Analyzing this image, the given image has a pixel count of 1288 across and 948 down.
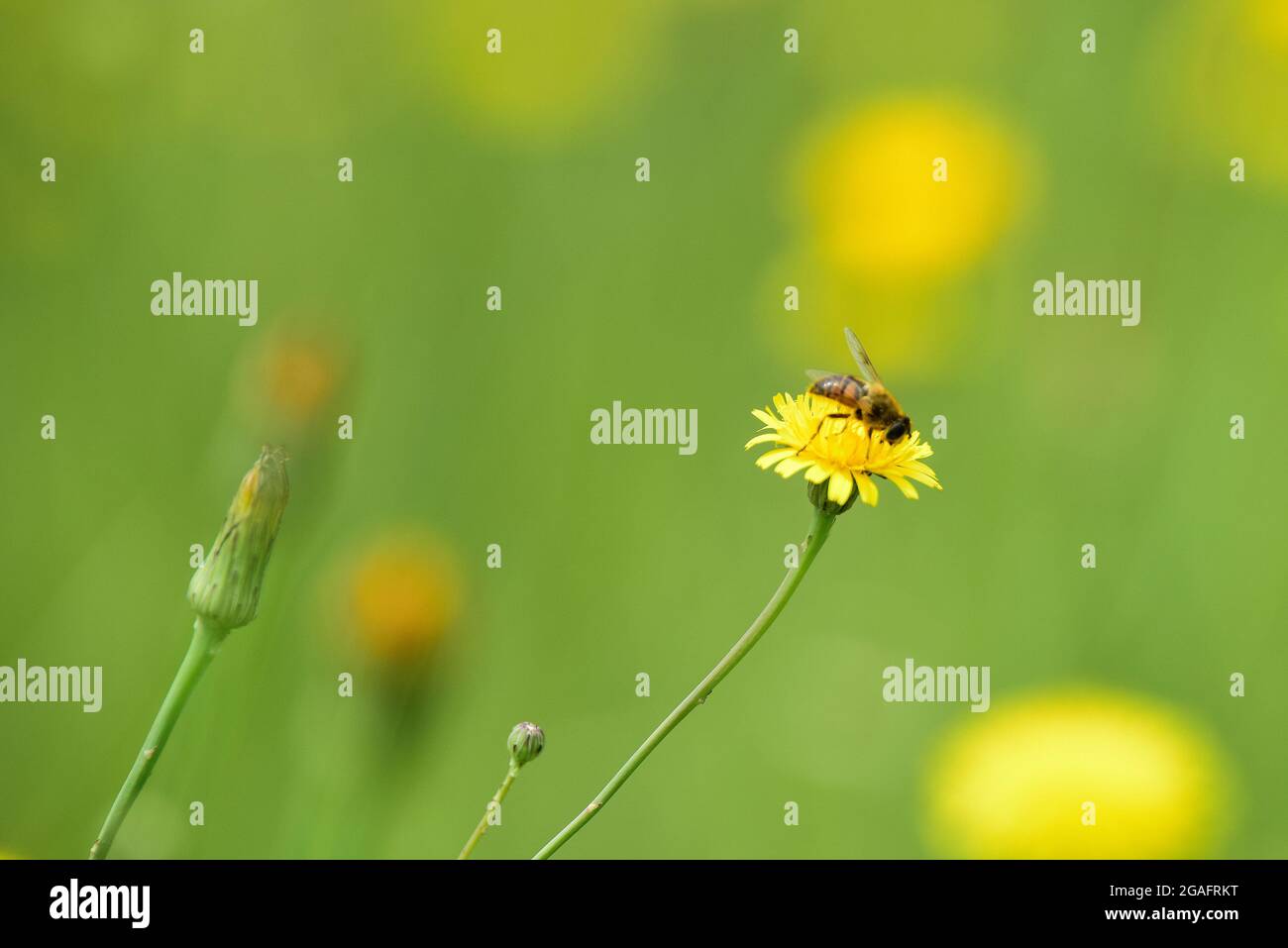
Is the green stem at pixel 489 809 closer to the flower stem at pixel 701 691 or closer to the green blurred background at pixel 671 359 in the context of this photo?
the flower stem at pixel 701 691

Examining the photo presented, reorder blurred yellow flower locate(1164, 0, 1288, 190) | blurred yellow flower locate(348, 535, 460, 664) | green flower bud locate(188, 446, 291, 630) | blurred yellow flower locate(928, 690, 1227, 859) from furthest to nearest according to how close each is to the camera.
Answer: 1. blurred yellow flower locate(1164, 0, 1288, 190)
2. blurred yellow flower locate(928, 690, 1227, 859)
3. blurred yellow flower locate(348, 535, 460, 664)
4. green flower bud locate(188, 446, 291, 630)

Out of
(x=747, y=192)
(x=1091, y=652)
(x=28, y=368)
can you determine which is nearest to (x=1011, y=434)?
(x=1091, y=652)

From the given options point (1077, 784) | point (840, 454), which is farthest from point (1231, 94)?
point (840, 454)

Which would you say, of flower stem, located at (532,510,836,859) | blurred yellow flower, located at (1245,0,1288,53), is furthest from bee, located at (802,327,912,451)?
blurred yellow flower, located at (1245,0,1288,53)

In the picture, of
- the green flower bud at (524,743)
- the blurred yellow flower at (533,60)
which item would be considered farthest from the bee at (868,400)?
the blurred yellow flower at (533,60)

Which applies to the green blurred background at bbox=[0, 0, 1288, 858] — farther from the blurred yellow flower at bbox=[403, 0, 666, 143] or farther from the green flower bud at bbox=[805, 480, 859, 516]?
the green flower bud at bbox=[805, 480, 859, 516]
